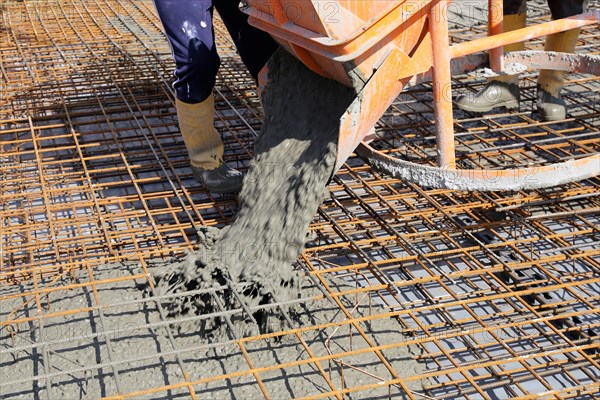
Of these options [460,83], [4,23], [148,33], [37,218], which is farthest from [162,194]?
[4,23]

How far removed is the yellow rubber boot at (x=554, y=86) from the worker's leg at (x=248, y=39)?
173cm

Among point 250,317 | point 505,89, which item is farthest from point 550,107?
point 250,317

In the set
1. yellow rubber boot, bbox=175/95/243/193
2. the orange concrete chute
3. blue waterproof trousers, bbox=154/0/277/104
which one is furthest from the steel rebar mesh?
blue waterproof trousers, bbox=154/0/277/104

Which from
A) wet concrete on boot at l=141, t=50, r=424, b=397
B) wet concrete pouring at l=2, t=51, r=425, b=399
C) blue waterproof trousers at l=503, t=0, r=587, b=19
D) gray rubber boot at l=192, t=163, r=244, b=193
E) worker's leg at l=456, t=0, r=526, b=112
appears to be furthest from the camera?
worker's leg at l=456, t=0, r=526, b=112

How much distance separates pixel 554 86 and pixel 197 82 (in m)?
2.15

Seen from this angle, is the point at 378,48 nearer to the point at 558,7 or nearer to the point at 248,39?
the point at 248,39

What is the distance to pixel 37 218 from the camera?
4.13 meters

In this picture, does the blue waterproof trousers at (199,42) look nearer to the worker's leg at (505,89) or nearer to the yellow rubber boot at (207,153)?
the yellow rubber boot at (207,153)

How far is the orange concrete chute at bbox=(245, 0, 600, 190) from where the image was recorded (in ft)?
10.4

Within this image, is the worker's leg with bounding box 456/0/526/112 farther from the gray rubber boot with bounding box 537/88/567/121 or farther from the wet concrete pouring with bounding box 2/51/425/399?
the wet concrete pouring with bounding box 2/51/425/399

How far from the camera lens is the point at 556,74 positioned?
4.87 meters

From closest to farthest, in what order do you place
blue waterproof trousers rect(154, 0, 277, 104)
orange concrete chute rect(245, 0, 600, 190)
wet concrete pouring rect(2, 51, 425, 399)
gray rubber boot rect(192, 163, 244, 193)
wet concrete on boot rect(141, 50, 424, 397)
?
wet concrete pouring rect(2, 51, 425, 399)
wet concrete on boot rect(141, 50, 424, 397)
orange concrete chute rect(245, 0, 600, 190)
blue waterproof trousers rect(154, 0, 277, 104)
gray rubber boot rect(192, 163, 244, 193)

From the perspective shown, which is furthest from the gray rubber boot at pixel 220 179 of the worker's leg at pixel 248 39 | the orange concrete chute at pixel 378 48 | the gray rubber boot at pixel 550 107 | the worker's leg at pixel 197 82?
the gray rubber boot at pixel 550 107

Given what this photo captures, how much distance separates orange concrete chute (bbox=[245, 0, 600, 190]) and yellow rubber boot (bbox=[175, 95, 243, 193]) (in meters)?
0.71
